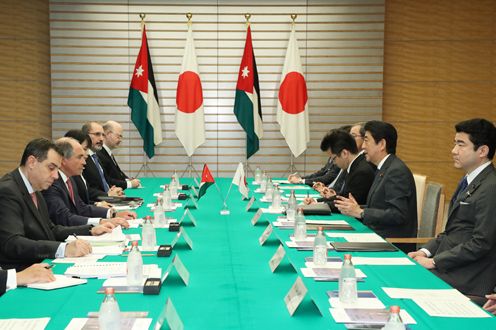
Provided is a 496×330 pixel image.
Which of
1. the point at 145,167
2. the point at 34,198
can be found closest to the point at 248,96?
the point at 145,167

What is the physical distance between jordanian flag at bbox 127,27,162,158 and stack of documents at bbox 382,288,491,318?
674 cm

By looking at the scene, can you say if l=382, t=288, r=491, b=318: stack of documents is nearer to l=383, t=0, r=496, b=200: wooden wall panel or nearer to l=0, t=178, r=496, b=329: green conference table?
l=0, t=178, r=496, b=329: green conference table

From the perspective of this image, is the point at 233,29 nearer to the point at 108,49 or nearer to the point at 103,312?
the point at 108,49

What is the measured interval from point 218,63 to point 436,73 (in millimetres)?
3606

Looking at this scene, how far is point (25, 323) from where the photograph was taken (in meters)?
1.97

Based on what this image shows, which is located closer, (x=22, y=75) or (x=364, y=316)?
(x=364, y=316)

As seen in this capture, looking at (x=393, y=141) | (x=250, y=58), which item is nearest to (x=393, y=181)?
(x=393, y=141)

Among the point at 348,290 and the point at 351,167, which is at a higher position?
the point at 351,167

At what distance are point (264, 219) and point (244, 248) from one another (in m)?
0.86

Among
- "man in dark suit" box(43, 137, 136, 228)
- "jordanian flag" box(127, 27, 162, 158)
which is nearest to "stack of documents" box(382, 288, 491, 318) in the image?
"man in dark suit" box(43, 137, 136, 228)

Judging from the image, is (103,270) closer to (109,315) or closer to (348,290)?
(109,315)

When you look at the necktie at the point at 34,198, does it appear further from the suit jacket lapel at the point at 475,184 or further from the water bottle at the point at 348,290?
the suit jacket lapel at the point at 475,184

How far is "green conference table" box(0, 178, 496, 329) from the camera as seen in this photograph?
2.03 metres

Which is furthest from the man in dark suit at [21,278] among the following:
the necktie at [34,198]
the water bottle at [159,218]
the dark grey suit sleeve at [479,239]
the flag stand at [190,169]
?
the flag stand at [190,169]
